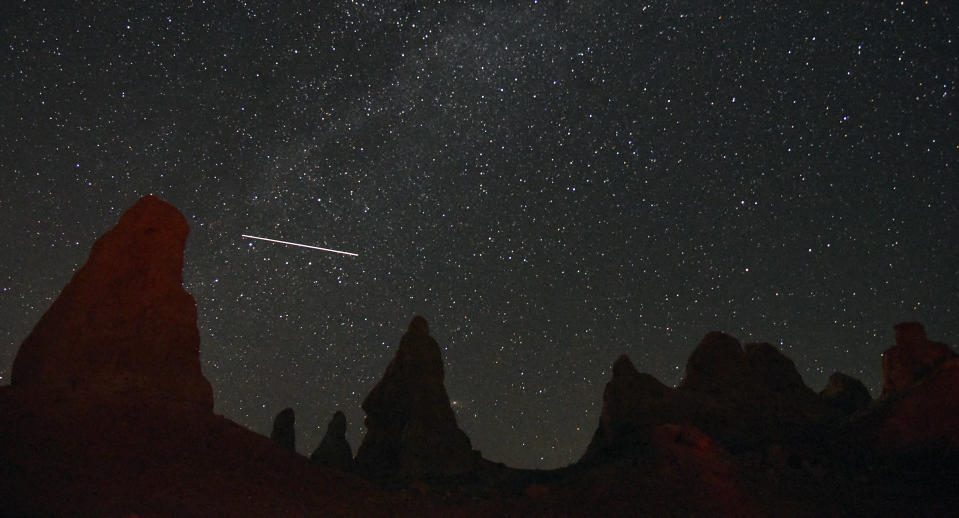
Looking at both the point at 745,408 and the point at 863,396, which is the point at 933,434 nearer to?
the point at 745,408

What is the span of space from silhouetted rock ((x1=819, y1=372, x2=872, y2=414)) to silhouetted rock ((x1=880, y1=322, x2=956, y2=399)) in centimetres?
336

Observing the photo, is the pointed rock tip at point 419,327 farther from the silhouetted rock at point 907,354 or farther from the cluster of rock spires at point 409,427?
the silhouetted rock at point 907,354

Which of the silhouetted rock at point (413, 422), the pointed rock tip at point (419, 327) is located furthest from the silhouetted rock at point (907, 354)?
the pointed rock tip at point (419, 327)

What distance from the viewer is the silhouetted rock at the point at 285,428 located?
44.2m

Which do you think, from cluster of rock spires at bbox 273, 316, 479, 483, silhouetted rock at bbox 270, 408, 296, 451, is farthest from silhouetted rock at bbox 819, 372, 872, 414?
silhouetted rock at bbox 270, 408, 296, 451

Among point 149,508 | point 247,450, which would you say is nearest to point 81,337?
point 247,450

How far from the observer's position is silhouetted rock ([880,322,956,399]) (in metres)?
36.6

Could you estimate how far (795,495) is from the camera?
2261 centimetres

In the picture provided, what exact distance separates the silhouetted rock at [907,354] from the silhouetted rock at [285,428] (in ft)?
127

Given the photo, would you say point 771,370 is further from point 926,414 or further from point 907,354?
point 926,414

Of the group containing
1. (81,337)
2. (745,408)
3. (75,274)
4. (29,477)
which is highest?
(75,274)

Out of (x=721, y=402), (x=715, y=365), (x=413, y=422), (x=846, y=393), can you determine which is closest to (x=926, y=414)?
(x=721, y=402)

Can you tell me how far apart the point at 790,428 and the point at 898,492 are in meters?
10.5

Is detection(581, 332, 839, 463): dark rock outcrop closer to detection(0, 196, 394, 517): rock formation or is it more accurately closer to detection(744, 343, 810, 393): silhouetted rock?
detection(744, 343, 810, 393): silhouetted rock
